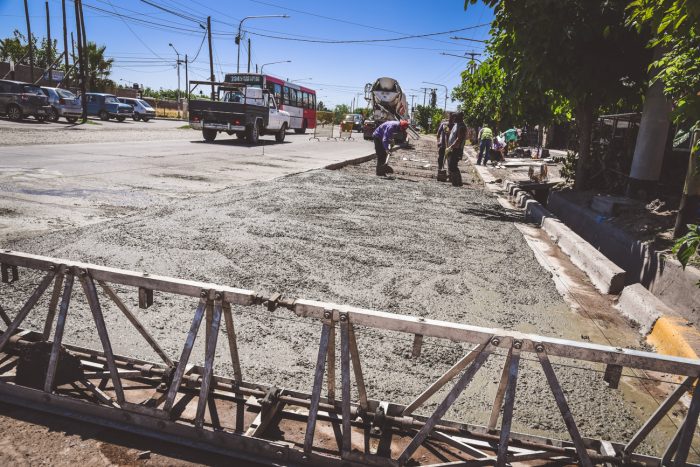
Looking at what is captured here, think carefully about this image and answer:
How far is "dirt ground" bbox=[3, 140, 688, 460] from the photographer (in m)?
3.04

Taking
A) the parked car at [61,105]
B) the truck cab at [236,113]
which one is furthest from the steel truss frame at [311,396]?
the parked car at [61,105]

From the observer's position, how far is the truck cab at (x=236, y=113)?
18.6 metres

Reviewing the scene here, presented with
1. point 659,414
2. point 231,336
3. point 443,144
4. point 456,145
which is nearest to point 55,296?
point 231,336

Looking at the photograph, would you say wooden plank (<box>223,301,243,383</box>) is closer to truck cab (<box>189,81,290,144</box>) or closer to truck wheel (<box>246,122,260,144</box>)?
truck cab (<box>189,81,290,144</box>)

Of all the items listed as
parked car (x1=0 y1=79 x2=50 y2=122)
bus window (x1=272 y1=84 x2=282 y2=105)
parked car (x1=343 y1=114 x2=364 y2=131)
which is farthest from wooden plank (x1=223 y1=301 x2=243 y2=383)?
parked car (x1=343 y1=114 x2=364 y2=131)

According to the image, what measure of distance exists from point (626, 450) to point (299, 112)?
30.8 m

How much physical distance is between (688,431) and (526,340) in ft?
2.41

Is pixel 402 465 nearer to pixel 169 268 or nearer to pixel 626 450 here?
pixel 626 450

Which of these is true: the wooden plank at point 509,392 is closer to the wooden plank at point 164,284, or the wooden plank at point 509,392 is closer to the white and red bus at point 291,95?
the wooden plank at point 164,284

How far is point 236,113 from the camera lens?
60.8 feet

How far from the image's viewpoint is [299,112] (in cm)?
3145

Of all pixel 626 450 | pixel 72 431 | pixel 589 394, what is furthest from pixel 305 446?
pixel 589 394

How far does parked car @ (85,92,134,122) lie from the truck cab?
46.6 ft

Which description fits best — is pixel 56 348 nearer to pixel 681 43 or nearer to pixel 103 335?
pixel 103 335
